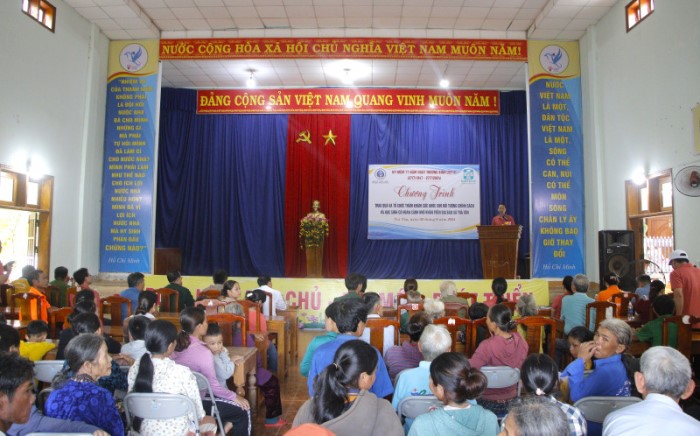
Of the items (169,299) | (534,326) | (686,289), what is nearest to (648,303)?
(686,289)

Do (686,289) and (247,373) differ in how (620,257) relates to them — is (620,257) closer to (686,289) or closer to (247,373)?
(686,289)

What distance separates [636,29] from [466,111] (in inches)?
150

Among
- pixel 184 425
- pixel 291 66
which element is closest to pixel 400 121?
pixel 291 66

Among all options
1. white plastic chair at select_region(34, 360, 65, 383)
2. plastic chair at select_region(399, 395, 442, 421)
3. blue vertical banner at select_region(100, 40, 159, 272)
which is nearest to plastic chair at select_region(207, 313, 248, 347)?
white plastic chair at select_region(34, 360, 65, 383)

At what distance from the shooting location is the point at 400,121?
11320 mm

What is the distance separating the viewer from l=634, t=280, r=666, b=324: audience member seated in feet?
16.0

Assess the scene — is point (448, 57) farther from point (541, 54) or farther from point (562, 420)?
point (562, 420)

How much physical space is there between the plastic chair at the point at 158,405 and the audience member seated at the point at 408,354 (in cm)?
122

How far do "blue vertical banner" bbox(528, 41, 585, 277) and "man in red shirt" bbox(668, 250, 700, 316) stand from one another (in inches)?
139

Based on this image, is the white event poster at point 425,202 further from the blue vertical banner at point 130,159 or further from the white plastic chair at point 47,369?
the white plastic chair at point 47,369

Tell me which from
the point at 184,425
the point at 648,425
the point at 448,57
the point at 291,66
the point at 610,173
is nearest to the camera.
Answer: the point at 648,425

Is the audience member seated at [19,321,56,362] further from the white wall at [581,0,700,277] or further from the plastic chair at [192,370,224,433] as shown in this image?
the white wall at [581,0,700,277]

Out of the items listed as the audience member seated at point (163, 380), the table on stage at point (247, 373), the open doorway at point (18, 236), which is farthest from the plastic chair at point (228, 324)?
the open doorway at point (18, 236)

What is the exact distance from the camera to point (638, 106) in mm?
7164
